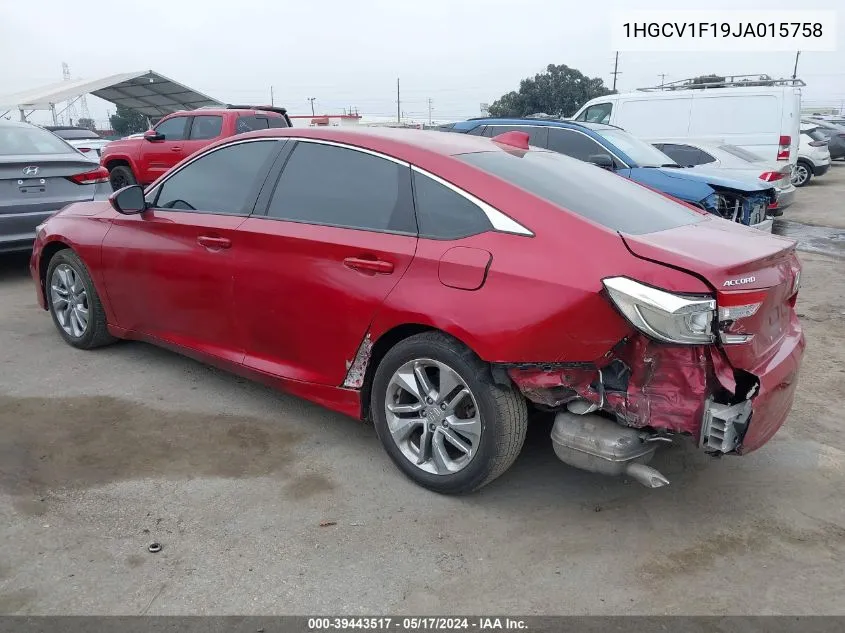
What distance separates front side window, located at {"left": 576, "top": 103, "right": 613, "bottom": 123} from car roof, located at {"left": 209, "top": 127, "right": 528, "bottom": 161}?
10.5 metres

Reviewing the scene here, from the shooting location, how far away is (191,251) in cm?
396

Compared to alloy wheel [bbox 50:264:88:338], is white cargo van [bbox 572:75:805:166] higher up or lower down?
higher up

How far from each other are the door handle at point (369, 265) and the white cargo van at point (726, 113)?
10.4 meters

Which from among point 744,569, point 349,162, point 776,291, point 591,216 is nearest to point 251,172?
point 349,162

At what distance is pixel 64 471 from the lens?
3314 mm

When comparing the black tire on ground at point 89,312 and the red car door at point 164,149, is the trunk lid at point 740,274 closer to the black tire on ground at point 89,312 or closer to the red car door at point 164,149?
the black tire on ground at point 89,312

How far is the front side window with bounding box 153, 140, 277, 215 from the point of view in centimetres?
384

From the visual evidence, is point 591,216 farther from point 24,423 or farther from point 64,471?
point 24,423

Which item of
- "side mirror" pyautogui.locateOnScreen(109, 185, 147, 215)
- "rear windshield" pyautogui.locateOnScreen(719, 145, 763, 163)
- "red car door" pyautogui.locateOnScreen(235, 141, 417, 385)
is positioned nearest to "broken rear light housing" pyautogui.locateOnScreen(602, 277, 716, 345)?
"red car door" pyautogui.locateOnScreen(235, 141, 417, 385)

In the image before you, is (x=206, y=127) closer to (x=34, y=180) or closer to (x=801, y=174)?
(x=34, y=180)

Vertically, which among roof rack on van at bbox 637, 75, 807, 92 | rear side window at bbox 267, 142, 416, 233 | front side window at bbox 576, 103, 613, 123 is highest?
roof rack on van at bbox 637, 75, 807, 92

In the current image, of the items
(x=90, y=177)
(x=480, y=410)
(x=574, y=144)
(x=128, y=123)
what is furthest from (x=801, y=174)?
(x=128, y=123)

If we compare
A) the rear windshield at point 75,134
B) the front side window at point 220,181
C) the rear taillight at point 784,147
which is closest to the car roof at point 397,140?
the front side window at point 220,181

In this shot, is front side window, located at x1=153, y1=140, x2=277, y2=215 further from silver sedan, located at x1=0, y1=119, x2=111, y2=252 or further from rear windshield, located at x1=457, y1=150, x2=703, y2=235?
silver sedan, located at x1=0, y1=119, x2=111, y2=252
